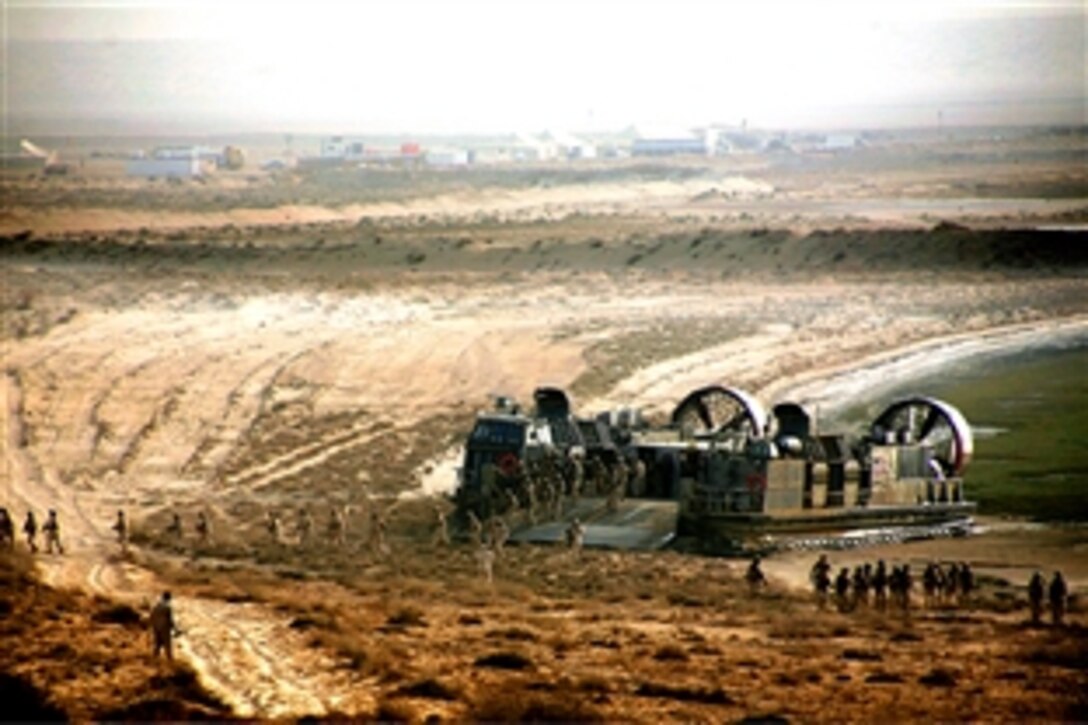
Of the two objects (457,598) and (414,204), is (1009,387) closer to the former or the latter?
(457,598)

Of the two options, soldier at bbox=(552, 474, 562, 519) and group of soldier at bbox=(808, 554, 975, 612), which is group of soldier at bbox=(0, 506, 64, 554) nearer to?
A: soldier at bbox=(552, 474, 562, 519)

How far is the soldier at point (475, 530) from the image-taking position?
33.3 metres

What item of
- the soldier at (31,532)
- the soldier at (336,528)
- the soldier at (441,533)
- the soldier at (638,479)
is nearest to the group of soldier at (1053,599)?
the soldier at (638,479)

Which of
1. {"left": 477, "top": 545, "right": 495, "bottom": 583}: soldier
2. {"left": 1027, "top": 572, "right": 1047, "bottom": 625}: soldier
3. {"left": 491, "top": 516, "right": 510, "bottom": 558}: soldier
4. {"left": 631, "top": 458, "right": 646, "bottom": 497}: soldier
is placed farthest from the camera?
{"left": 631, "top": 458, "right": 646, "bottom": 497}: soldier

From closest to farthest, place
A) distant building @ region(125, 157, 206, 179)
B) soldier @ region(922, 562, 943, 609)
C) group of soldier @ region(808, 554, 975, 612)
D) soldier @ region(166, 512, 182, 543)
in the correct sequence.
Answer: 1. group of soldier @ region(808, 554, 975, 612)
2. soldier @ region(922, 562, 943, 609)
3. soldier @ region(166, 512, 182, 543)
4. distant building @ region(125, 157, 206, 179)

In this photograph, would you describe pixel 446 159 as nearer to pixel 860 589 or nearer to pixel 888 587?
pixel 888 587

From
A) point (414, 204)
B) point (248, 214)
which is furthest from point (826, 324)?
point (414, 204)

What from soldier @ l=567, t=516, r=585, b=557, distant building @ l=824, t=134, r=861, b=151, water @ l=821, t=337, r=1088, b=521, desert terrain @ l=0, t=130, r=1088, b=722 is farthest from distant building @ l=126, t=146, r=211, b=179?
soldier @ l=567, t=516, r=585, b=557

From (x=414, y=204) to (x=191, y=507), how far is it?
297ft

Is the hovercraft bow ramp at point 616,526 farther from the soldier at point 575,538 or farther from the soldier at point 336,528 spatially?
the soldier at point 336,528

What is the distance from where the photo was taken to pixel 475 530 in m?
34.2

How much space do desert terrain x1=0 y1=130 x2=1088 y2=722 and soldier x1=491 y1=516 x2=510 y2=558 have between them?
48 centimetres

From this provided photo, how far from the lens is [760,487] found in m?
33.7

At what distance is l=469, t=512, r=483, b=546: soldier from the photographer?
33.3 metres
